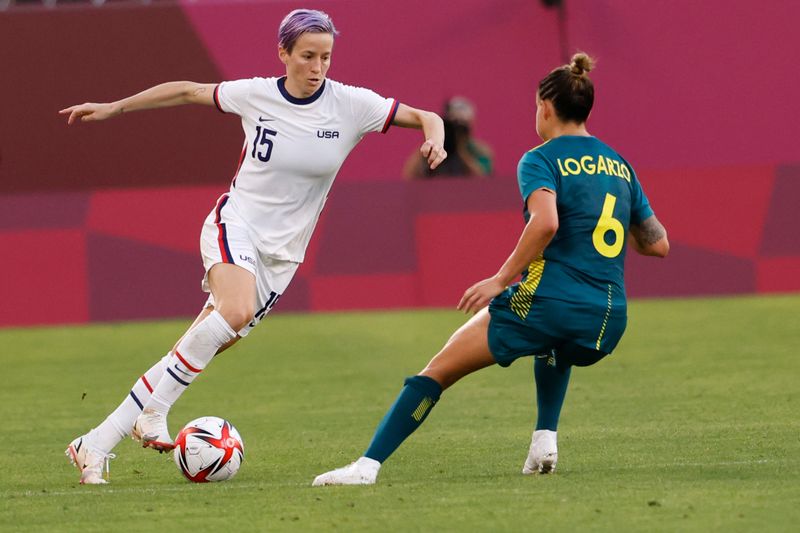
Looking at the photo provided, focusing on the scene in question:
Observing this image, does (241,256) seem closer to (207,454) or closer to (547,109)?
(207,454)

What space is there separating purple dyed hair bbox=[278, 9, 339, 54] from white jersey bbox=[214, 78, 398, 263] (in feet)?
A: 0.93

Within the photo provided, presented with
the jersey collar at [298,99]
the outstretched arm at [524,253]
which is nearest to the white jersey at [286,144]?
the jersey collar at [298,99]

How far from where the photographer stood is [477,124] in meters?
18.8

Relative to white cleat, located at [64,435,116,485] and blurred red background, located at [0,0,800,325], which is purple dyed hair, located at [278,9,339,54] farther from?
blurred red background, located at [0,0,800,325]

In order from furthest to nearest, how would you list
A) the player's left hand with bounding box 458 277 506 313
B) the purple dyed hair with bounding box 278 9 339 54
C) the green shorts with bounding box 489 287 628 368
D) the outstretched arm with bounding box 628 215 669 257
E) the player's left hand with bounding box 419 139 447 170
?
the purple dyed hair with bounding box 278 9 339 54 < the player's left hand with bounding box 419 139 447 170 < the outstretched arm with bounding box 628 215 669 257 < the green shorts with bounding box 489 287 628 368 < the player's left hand with bounding box 458 277 506 313

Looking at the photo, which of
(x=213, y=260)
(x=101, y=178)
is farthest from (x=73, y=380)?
(x=101, y=178)

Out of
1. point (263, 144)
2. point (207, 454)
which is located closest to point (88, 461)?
point (207, 454)

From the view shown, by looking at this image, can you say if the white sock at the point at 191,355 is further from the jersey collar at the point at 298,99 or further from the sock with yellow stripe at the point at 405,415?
the jersey collar at the point at 298,99

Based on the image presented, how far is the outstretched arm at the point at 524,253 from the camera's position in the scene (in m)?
5.59

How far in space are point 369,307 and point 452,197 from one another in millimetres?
1376

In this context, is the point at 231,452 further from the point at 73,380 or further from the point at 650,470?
the point at 73,380

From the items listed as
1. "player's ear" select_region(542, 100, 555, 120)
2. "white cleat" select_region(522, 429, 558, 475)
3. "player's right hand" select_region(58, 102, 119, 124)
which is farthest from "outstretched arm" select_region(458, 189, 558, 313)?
"player's right hand" select_region(58, 102, 119, 124)

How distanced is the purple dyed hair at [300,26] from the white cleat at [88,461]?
77.1 inches

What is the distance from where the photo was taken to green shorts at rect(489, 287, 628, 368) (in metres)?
5.87
